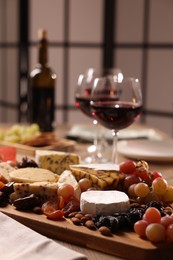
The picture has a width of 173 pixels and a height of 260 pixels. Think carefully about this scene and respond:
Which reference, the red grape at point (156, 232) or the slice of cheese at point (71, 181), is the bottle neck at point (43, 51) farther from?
the red grape at point (156, 232)

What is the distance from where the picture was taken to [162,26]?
390 cm

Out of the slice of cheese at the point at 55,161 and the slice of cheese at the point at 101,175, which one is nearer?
the slice of cheese at the point at 101,175

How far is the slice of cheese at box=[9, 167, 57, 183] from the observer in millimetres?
1298

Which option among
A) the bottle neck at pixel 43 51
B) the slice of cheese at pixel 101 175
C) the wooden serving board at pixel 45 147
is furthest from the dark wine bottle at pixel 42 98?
the slice of cheese at pixel 101 175

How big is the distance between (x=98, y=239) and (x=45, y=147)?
950 mm

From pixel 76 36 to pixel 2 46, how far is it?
2.51 ft

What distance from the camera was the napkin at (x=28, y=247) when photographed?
2.92ft

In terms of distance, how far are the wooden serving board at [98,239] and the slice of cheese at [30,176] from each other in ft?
0.45

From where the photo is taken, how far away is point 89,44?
4297mm

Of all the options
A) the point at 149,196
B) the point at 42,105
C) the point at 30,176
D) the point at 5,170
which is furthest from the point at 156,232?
the point at 42,105

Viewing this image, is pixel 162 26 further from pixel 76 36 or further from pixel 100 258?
pixel 100 258

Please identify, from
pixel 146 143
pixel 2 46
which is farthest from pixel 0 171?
pixel 2 46

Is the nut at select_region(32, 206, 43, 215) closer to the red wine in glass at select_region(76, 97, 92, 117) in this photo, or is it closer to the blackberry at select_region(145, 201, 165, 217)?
the blackberry at select_region(145, 201, 165, 217)

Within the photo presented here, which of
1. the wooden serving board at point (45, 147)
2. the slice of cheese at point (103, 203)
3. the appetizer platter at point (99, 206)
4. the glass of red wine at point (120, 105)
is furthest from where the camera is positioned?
the wooden serving board at point (45, 147)
